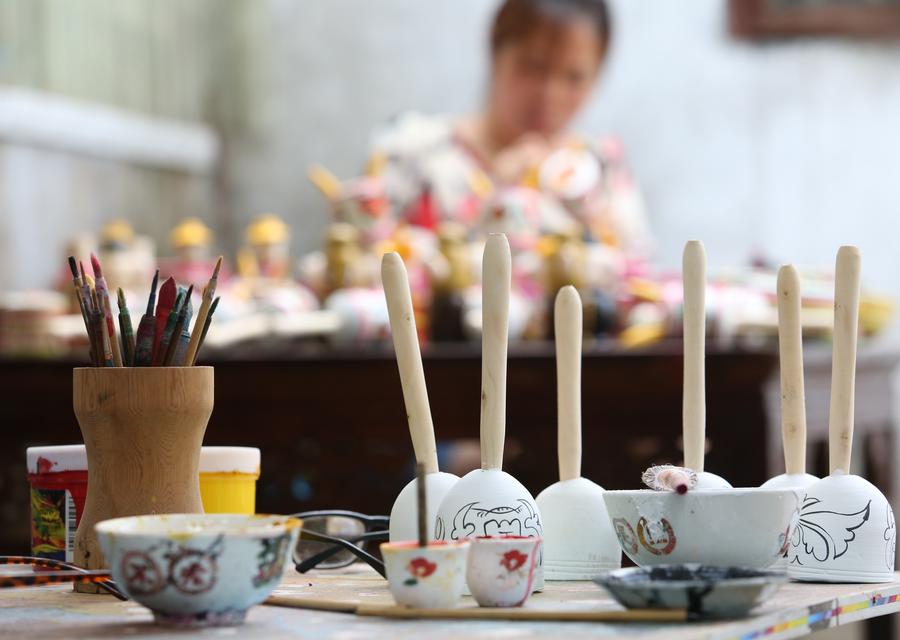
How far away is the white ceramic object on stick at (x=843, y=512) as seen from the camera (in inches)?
32.5

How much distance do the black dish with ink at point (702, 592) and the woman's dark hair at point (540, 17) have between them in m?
3.23

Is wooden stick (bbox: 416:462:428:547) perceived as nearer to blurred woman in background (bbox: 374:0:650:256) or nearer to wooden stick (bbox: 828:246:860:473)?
wooden stick (bbox: 828:246:860:473)

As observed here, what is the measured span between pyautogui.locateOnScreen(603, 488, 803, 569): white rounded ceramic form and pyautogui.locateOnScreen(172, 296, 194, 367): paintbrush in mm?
270

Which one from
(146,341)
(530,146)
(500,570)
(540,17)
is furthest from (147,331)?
(540,17)

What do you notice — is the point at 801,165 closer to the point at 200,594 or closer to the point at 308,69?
the point at 308,69

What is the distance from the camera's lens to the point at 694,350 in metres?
0.88

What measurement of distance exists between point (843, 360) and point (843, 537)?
109 mm

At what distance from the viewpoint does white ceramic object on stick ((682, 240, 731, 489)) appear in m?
0.88

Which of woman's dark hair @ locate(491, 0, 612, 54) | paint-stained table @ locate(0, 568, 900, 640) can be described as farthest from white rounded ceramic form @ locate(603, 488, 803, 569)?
woman's dark hair @ locate(491, 0, 612, 54)

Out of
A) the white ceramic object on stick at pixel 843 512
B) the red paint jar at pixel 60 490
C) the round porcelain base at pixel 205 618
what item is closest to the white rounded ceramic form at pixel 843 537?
the white ceramic object on stick at pixel 843 512

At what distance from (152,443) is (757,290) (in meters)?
1.99

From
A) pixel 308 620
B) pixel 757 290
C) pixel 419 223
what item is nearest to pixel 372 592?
pixel 308 620

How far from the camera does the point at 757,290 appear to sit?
105 inches

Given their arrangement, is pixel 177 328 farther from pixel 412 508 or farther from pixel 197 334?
pixel 412 508
